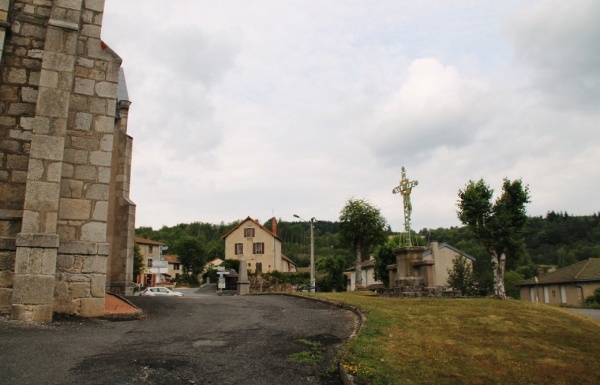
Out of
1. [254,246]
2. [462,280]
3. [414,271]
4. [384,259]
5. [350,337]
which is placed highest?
[254,246]

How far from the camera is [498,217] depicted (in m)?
24.0

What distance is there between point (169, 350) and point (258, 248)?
59.8 metres

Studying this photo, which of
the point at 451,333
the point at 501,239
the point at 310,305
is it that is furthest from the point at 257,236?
the point at 451,333

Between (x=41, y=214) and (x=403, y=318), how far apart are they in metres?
8.24

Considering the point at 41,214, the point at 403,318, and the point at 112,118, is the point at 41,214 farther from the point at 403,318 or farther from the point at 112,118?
the point at 403,318

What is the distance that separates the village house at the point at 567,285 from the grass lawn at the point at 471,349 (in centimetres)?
3791

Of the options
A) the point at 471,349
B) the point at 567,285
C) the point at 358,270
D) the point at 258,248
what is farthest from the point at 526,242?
the point at 471,349

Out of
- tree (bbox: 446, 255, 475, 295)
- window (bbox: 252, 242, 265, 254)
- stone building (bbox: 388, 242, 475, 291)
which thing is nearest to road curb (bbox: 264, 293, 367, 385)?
stone building (bbox: 388, 242, 475, 291)

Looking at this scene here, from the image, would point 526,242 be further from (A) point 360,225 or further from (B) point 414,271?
(B) point 414,271

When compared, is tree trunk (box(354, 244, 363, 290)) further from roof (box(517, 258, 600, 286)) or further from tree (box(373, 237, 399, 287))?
roof (box(517, 258, 600, 286))

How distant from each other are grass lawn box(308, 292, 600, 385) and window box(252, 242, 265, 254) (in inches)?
2148

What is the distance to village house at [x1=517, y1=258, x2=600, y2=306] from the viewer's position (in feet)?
143

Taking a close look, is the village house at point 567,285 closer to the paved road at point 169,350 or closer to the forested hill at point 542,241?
the forested hill at point 542,241

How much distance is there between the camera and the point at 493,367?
7207 mm
